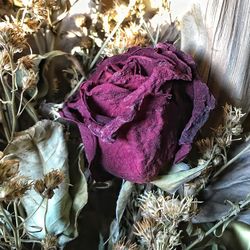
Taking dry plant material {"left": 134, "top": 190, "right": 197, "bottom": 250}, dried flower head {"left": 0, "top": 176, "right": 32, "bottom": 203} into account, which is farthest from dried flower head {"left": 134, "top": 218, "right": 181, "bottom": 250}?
dried flower head {"left": 0, "top": 176, "right": 32, "bottom": 203}

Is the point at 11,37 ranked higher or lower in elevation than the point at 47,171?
higher

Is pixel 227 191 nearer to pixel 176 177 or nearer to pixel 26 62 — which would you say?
pixel 176 177

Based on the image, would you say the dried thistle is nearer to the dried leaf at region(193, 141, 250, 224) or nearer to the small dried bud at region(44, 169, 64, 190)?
the small dried bud at region(44, 169, 64, 190)

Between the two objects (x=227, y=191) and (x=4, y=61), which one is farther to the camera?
(x=227, y=191)

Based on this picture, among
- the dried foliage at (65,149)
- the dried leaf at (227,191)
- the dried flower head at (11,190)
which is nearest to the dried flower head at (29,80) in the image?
the dried foliage at (65,149)

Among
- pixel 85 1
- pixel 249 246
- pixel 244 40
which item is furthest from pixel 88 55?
pixel 249 246

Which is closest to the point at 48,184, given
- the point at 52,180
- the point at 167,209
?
the point at 52,180

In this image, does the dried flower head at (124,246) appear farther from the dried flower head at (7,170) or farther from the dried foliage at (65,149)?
the dried flower head at (7,170)
